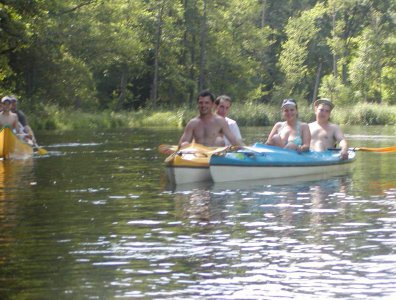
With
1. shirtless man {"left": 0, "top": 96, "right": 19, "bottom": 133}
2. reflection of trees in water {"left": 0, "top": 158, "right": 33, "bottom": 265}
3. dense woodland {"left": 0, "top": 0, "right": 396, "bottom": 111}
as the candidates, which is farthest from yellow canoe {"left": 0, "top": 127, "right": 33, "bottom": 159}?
dense woodland {"left": 0, "top": 0, "right": 396, "bottom": 111}

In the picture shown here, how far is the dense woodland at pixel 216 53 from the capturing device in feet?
197

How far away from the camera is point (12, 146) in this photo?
24750 millimetres

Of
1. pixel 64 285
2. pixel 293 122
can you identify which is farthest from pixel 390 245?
pixel 293 122

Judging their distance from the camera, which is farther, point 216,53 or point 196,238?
point 216,53

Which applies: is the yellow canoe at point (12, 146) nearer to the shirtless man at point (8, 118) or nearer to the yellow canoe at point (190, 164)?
the shirtless man at point (8, 118)

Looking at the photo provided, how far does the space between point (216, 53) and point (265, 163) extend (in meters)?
60.4

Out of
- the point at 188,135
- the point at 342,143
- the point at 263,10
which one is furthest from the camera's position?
the point at 263,10

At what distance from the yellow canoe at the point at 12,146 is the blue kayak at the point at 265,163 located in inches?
306

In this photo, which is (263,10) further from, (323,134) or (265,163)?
(265,163)

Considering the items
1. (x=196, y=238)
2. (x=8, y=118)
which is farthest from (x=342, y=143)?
(x=196, y=238)

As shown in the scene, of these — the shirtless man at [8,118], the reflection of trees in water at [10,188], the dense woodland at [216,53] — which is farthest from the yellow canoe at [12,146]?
the dense woodland at [216,53]

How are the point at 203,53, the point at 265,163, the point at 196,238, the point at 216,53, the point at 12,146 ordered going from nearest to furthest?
the point at 196,238, the point at 265,163, the point at 12,146, the point at 203,53, the point at 216,53

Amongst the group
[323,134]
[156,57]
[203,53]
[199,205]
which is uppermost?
[203,53]

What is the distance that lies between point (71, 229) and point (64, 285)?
3.39 meters
